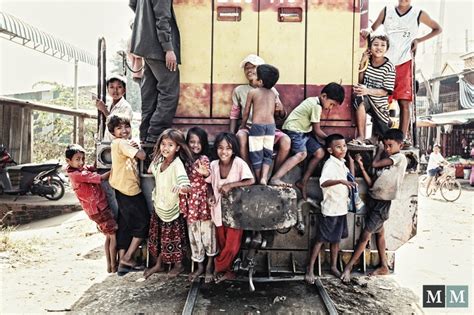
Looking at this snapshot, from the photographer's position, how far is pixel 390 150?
341 centimetres

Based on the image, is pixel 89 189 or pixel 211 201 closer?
pixel 211 201

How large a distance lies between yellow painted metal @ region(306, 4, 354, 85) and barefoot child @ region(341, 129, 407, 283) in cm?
77

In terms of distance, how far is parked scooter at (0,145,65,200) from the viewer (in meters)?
9.68

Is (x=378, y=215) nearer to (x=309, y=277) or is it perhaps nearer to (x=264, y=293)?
(x=309, y=277)

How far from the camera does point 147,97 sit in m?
3.79

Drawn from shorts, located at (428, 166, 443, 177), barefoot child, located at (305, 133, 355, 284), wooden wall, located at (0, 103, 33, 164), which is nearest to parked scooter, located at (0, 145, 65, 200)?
wooden wall, located at (0, 103, 33, 164)

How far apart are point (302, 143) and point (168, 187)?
43.2 inches

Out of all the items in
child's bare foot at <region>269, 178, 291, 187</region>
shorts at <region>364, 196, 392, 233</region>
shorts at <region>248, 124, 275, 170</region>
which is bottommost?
shorts at <region>364, 196, 392, 233</region>

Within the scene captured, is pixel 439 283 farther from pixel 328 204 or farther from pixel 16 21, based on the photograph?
pixel 16 21

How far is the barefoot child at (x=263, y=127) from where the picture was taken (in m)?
3.26

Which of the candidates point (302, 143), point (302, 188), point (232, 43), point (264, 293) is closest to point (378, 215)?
point (302, 188)

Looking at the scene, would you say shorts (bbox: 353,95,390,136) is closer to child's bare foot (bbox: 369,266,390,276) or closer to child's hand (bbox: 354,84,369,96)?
child's hand (bbox: 354,84,369,96)

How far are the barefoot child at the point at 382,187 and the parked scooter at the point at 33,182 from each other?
8345 mm

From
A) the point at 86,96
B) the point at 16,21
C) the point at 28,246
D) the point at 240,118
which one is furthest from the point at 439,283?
the point at 86,96
